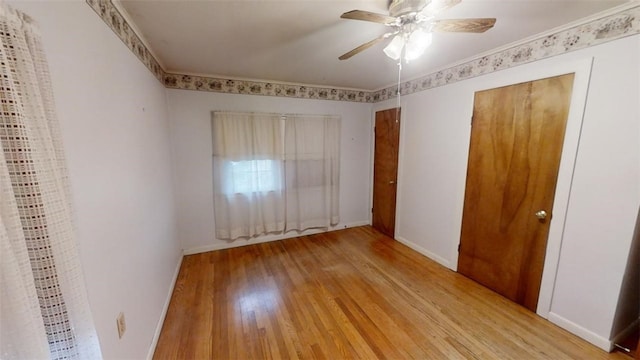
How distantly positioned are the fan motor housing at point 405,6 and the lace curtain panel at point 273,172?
7.32 ft

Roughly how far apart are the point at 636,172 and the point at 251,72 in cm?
334

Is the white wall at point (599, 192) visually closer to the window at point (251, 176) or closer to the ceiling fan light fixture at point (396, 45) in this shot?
the ceiling fan light fixture at point (396, 45)

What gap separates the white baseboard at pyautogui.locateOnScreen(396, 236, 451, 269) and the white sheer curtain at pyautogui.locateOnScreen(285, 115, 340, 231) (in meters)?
1.10

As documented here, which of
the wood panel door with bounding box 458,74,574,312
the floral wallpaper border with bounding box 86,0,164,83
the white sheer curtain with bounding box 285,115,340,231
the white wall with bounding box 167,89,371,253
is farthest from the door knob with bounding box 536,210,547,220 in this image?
the floral wallpaper border with bounding box 86,0,164,83

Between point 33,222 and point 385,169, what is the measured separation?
361 centimetres

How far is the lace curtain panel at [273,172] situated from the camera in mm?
3178

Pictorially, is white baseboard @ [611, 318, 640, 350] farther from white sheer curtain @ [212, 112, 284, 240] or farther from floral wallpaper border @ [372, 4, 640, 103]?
white sheer curtain @ [212, 112, 284, 240]

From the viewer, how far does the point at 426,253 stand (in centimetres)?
314

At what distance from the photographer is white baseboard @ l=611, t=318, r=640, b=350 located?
68.5 inches

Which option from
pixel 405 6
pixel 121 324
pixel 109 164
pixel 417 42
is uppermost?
pixel 405 6

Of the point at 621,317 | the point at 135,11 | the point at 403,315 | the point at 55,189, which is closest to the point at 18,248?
the point at 55,189

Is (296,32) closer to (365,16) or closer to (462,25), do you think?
(365,16)

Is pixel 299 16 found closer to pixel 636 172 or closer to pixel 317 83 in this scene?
pixel 317 83

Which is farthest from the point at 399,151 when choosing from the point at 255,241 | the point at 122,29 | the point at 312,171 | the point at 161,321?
the point at 161,321
